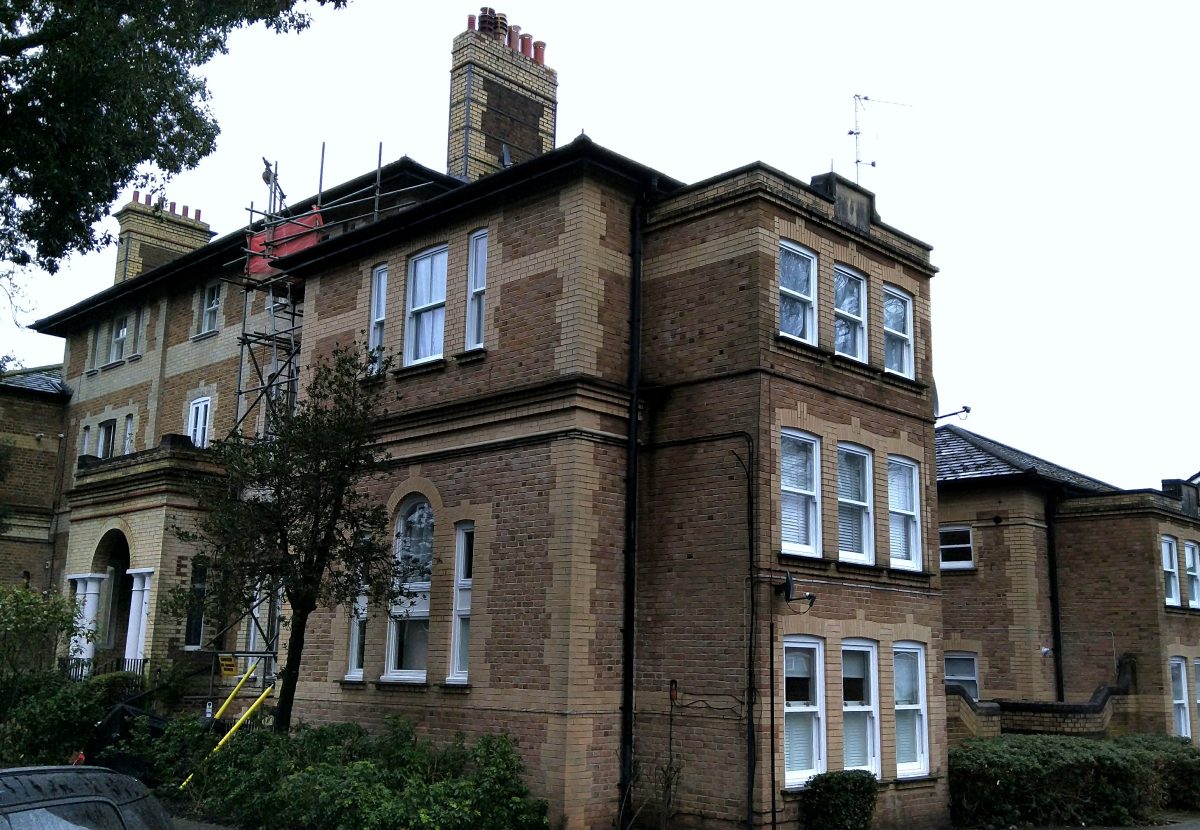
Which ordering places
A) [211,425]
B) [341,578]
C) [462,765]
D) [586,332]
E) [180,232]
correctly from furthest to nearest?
[180,232], [211,425], [341,578], [586,332], [462,765]

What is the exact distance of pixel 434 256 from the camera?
18.8m

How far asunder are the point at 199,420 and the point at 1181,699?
Result: 78.1 feet

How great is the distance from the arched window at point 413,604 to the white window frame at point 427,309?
94.1 inches

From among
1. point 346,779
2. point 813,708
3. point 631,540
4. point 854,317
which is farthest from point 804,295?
point 346,779

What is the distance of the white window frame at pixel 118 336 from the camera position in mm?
32031

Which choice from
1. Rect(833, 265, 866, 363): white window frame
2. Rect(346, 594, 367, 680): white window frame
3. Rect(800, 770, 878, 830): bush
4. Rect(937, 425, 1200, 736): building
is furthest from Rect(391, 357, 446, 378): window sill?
Rect(937, 425, 1200, 736): building

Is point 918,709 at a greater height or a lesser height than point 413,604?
lesser

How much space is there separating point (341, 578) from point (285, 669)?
5.51 ft

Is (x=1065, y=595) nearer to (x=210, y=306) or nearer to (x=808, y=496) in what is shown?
(x=808, y=496)

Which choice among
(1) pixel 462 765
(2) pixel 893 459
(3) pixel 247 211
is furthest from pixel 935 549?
(3) pixel 247 211

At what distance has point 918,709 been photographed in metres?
17.3

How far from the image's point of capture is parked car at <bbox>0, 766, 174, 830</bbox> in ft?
17.8

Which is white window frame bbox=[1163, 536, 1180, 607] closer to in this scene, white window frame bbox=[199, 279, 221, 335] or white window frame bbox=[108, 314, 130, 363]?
white window frame bbox=[199, 279, 221, 335]

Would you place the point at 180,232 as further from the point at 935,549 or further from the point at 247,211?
the point at 935,549
